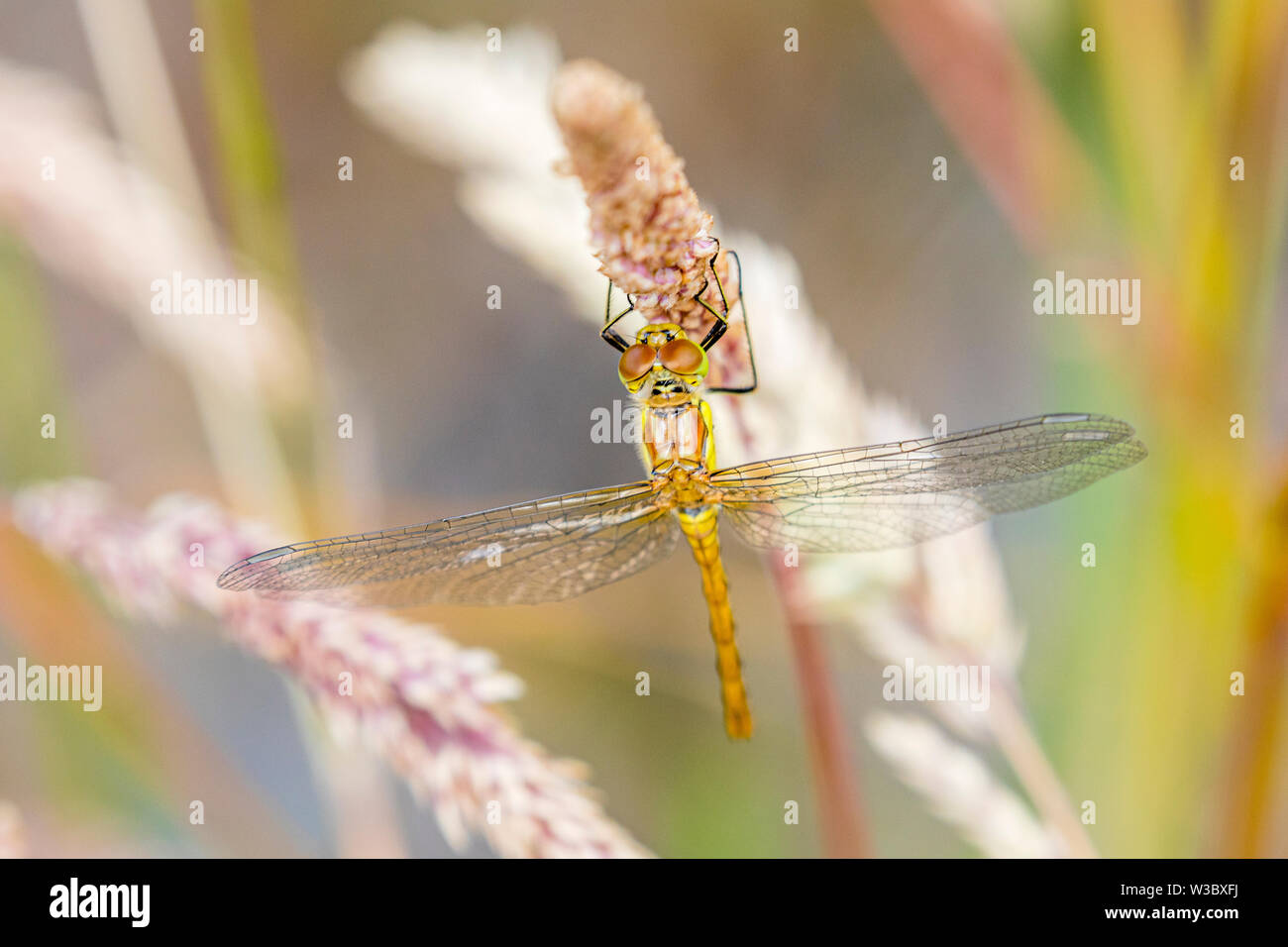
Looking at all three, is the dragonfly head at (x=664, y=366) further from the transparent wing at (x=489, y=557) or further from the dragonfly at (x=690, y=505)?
the transparent wing at (x=489, y=557)

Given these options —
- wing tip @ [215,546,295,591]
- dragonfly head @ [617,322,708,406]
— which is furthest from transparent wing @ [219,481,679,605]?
dragonfly head @ [617,322,708,406]

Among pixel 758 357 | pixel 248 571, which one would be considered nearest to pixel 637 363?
pixel 758 357

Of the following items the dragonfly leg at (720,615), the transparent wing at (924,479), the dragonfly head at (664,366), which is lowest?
the dragonfly leg at (720,615)

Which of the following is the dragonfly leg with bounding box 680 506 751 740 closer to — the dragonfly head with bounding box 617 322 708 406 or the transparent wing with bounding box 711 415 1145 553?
the transparent wing with bounding box 711 415 1145 553

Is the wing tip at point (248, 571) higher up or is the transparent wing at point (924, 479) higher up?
the transparent wing at point (924, 479)

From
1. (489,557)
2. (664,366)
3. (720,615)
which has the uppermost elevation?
(664,366)

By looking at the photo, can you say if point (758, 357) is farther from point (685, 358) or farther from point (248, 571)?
point (248, 571)

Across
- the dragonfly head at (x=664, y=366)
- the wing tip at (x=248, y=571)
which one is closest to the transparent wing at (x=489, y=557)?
the wing tip at (x=248, y=571)
